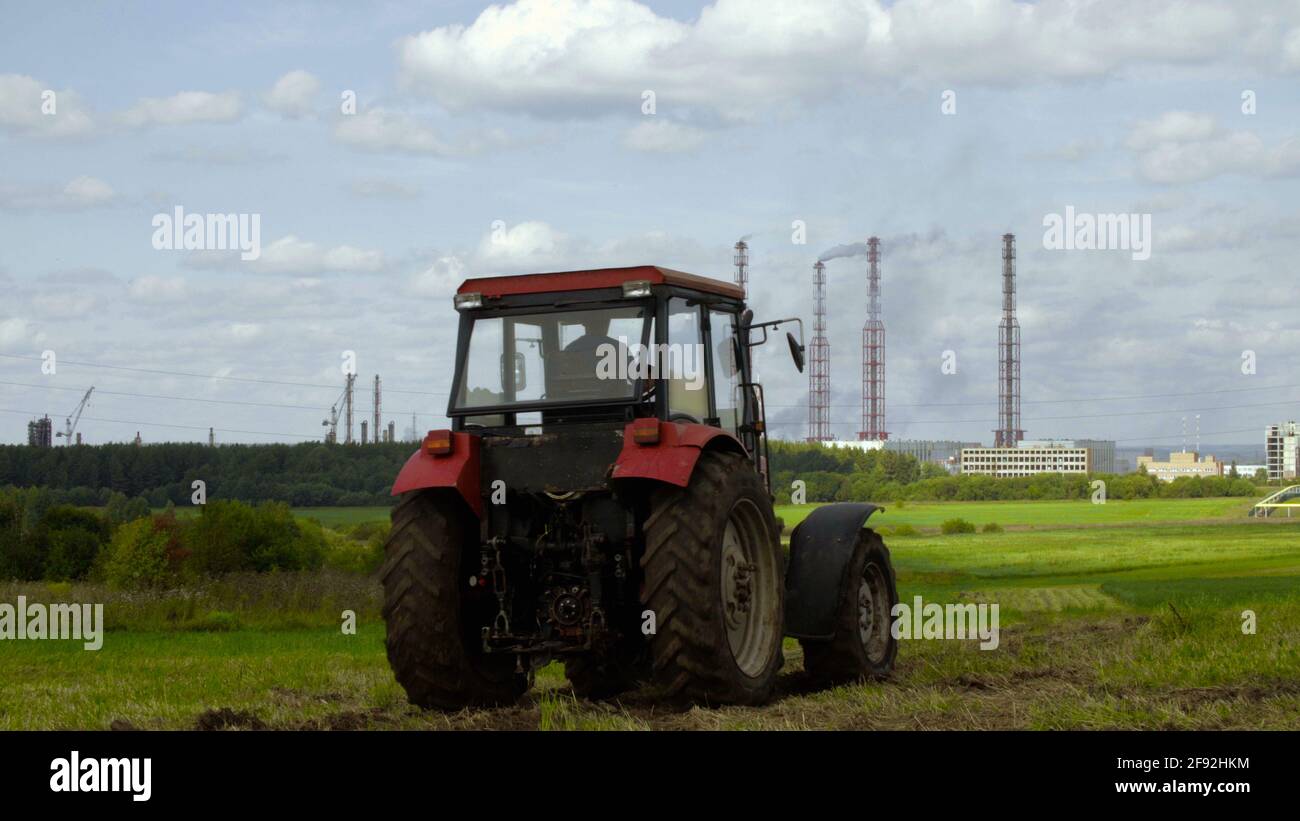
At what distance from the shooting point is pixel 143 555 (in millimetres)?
44125

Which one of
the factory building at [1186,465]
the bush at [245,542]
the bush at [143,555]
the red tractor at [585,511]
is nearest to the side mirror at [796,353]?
the red tractor at [585,511]

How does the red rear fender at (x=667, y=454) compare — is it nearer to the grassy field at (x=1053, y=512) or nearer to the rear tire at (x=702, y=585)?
the rear tire at (x=702, y=585)

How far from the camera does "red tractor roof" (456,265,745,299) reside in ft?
32.2

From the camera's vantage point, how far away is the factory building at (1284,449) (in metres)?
163

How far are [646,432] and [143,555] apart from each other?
38.5 m

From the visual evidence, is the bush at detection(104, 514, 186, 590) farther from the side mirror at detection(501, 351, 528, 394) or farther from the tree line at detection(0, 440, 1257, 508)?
the side mirror at detection(501, 351, 528, 394)

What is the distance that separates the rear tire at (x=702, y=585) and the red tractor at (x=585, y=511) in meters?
0.01

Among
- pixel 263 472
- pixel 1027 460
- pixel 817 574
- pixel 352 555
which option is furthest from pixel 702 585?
pixel 1027 460

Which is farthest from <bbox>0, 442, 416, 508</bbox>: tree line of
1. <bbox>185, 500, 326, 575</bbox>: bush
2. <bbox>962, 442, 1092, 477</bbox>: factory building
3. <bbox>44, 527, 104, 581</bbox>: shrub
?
<bbox>962, 442, 1092, 477</bbox>: factory building

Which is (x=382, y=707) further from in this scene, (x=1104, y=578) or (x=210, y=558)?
(x=1104, y=578)

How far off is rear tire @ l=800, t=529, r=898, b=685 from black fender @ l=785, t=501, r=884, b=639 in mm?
112

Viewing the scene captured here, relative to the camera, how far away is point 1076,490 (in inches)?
4806
